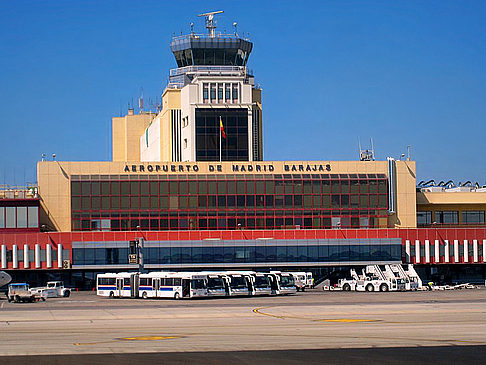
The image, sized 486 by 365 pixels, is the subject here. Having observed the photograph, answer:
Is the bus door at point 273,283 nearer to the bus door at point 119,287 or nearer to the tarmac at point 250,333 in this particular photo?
the bus door at point 119,287

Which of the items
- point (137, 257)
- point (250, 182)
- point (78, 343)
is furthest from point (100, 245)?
point (78, 343)

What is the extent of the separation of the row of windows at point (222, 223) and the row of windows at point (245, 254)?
21.1ft

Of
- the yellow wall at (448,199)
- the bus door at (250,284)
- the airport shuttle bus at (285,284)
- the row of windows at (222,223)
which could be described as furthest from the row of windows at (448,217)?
the bus door at (250,284)

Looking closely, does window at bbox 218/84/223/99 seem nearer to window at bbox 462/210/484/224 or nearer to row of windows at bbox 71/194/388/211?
row of windows at bbox 71/194/388/211

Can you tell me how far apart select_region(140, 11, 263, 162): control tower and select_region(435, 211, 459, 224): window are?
33.5 metres

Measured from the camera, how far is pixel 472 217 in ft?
479

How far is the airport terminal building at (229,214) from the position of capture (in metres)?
127

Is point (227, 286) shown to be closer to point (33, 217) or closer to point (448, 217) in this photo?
point (33, 217)

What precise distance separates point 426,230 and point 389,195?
872 cm

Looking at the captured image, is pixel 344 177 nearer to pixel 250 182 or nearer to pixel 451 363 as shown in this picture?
pixel 250 182

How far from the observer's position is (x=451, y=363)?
126 ft

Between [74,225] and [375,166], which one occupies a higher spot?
[375,166]

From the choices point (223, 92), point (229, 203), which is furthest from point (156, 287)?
point (223, 92)

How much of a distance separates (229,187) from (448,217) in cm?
4047
